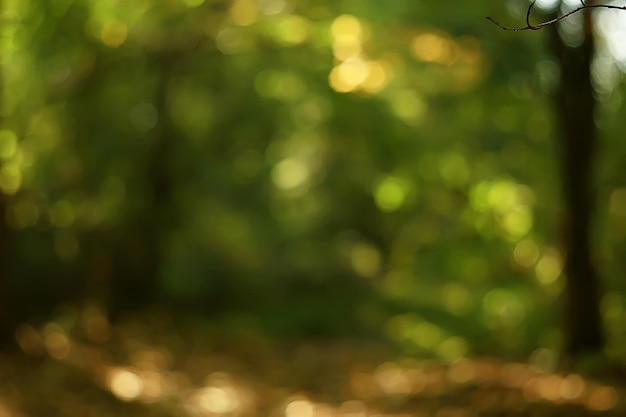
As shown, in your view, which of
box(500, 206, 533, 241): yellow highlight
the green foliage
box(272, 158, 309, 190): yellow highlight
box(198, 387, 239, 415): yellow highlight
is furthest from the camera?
box(272, 158, 309, 190): yellow highlight

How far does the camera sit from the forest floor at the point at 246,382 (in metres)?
6.13

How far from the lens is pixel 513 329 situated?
8211 millimetres

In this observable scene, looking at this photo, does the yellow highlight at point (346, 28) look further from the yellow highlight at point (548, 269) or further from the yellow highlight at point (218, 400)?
the yellow highlight at point (218, 400)

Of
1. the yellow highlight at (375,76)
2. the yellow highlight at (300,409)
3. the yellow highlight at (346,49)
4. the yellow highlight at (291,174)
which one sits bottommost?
the yellow highlight at (300,409)

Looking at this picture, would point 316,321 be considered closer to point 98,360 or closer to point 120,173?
point 120,173

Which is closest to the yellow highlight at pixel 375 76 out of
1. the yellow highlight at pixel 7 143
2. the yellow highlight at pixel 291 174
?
the yellow highlight at pixel 7 143

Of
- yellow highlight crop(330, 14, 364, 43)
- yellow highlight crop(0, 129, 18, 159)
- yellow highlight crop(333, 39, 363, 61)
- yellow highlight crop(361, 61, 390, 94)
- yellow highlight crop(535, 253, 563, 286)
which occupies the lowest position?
yellow highlight crop(535, 253, 563, 286)

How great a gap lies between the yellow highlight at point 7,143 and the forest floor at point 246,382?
1810mm

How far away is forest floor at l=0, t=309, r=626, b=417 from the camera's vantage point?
6.13 meters

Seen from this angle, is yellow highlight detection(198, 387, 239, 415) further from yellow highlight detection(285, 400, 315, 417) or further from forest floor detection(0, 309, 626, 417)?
yellow highlight detection(285, 400, 315, 417)

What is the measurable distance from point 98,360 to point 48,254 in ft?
7.25

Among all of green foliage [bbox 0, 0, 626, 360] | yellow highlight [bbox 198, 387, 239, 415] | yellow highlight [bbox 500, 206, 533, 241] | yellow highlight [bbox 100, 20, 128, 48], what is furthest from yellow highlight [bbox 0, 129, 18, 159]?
yellow highlight [bbox 500, 206, 533, 241]

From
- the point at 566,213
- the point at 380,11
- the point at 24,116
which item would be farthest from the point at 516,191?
the point at 24,116

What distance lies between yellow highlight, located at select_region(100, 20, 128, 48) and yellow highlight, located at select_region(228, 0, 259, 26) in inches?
48.7
